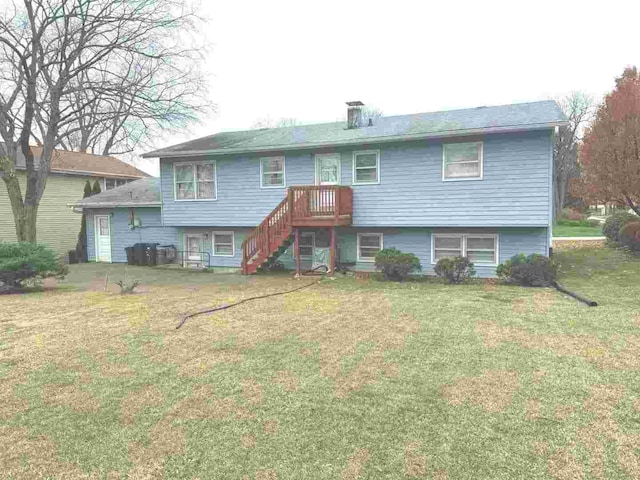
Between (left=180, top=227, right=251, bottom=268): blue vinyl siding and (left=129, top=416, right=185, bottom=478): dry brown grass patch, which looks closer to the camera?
(left=129, top=416, right=185, bottom=478): dry brown grass patch

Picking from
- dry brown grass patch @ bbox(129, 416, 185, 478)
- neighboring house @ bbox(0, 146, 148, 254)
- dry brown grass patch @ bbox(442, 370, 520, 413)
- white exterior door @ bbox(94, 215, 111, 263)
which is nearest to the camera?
dry brown grass patch @ bbox(129, 416, 185, 478)

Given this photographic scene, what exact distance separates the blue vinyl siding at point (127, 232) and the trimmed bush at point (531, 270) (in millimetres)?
12649

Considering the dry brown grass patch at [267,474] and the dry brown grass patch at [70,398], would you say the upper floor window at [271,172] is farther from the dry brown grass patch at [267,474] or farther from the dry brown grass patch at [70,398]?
the dry brown grass patch at [267,474]

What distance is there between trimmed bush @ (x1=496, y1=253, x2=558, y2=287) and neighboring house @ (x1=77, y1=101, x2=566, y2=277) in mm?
1077

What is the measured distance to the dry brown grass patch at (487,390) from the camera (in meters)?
4.30

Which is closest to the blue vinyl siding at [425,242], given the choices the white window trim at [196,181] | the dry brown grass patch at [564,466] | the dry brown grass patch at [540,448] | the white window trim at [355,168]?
the white window trim at [355,168]

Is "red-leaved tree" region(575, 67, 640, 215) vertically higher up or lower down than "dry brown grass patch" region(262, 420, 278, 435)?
higher up

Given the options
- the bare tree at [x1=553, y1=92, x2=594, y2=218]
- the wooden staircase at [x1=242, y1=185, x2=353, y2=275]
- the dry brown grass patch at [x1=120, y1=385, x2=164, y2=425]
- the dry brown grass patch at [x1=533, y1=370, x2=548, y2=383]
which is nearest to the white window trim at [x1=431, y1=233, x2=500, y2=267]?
the wooden staircase at [x1=242, y1=185, x2=353, y2=275]

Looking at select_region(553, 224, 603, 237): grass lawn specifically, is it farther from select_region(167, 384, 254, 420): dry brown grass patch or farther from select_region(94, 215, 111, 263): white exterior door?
select_region(167, 384, 254, 420): dry brown grass patch

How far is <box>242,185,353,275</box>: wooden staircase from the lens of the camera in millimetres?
13164

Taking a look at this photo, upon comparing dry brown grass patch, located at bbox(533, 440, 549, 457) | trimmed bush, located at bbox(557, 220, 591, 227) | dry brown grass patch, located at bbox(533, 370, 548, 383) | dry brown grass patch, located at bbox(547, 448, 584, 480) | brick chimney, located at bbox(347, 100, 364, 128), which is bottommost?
dry brown grass patch, located at bbox(547, 448, 584, 480)

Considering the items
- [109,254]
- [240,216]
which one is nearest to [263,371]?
[240,216]

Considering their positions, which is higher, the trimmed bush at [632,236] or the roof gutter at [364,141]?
the roof gutter at [364,141]

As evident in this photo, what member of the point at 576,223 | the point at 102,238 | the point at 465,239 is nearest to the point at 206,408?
the point at 465,239
